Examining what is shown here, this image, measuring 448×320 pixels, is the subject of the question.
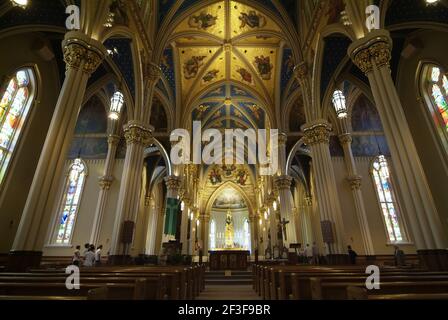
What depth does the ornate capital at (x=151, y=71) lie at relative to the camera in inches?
449

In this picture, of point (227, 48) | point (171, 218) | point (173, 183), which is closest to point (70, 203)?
point (173, 183)

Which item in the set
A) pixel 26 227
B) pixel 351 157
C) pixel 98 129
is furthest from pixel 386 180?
pixel 98 129

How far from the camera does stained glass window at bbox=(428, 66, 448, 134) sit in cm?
1004

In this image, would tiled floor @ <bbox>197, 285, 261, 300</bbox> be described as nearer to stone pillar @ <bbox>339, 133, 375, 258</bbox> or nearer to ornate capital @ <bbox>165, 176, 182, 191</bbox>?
ornate capital @ <bbox>165, 176, 182, 191</bbox>

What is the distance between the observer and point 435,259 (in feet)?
17.3

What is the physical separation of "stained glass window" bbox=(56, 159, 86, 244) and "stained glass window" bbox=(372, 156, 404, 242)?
19312 millimetres

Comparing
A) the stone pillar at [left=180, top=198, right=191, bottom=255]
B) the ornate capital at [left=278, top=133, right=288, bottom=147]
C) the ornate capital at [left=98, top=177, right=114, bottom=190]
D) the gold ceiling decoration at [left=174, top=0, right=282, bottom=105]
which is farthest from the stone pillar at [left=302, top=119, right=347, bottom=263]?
the ornate capital at [left=98, top=177, right=114, bottom=190]

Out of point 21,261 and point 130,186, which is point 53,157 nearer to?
point 21,261

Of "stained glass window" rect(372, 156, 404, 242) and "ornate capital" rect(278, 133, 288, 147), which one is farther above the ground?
"ornate capital" rect(278, 133, 288, 147)

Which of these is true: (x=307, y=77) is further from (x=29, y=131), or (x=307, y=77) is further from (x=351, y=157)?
(x=29, y=131)

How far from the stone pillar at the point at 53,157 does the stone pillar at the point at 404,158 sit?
26.6 ft

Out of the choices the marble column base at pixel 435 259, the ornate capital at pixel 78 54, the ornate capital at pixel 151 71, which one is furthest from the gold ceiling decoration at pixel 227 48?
the marble column base at pixel 435 259

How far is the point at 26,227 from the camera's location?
5.35 m

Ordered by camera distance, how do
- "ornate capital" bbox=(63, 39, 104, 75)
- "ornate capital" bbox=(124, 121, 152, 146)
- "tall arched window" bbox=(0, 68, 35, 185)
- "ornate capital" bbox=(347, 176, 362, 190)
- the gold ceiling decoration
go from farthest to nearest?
"ornate capital" bbox=(347, 176, 362, 190) < the gold ceiling decoration < "ornate capital" bbox=(124, 121, 152, 146) < "tall arched window" bbox=(0, 68, 35, 185) < "ornate capital" bbox=(63, 39, 104, 75)
